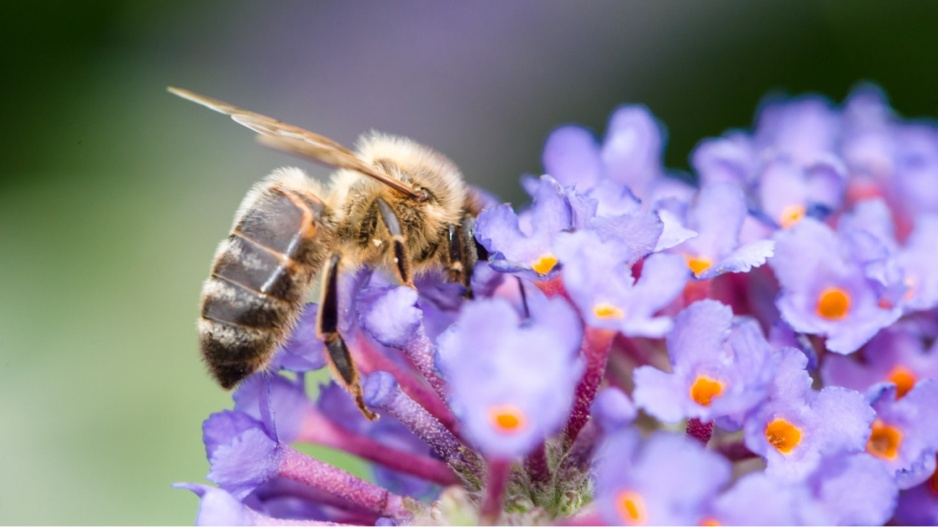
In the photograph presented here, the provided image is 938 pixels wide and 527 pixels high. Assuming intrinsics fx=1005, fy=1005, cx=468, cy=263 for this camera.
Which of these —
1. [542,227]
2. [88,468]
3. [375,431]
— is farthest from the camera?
[88,468]

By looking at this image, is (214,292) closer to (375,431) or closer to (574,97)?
(375,431)

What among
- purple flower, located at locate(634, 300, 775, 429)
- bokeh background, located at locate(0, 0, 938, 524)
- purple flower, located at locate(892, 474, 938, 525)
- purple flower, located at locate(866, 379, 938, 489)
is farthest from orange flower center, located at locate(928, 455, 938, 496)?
bokeh background, located at locate(0, 0, 938, 524)

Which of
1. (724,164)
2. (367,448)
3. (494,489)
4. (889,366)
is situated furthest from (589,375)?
(724,164)

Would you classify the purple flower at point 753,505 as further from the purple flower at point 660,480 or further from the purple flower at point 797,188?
the purple flower at point 797,188

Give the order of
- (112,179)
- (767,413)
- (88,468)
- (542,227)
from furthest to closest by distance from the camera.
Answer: (112,179)
(88,468)
(542,227)
(767,413)

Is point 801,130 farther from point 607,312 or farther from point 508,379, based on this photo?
point 508,379

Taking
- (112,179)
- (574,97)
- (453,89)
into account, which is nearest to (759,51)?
(574,97)

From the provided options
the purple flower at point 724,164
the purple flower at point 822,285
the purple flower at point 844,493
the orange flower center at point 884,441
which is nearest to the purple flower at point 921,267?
the purple flower at point 822,285
